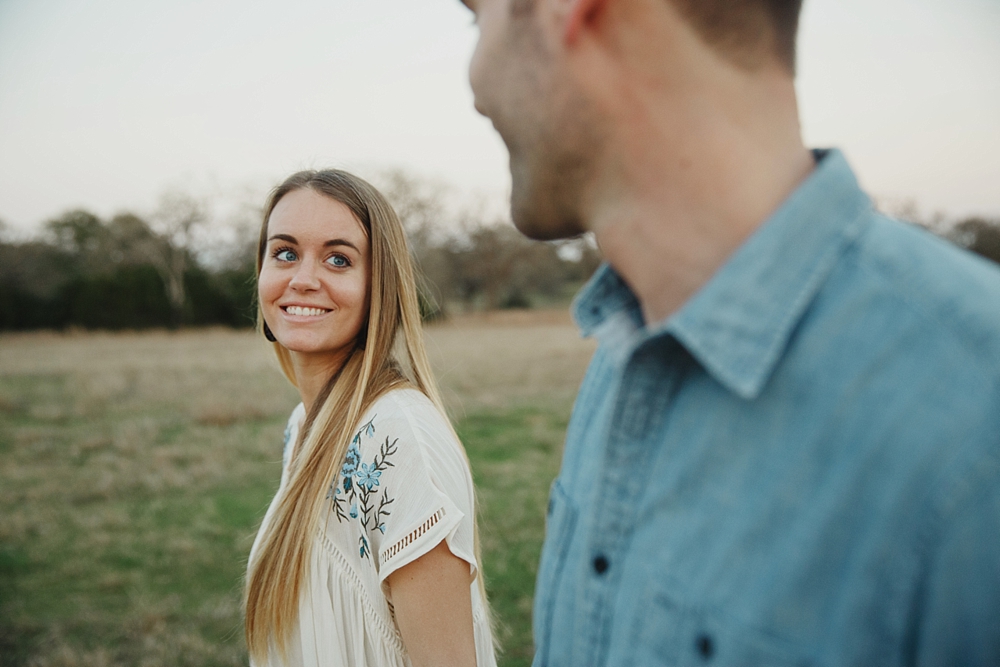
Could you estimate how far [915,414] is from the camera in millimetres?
808

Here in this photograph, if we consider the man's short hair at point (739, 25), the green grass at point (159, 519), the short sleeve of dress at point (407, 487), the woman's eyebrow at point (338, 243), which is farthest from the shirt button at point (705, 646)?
the green grass at point (159, 519)

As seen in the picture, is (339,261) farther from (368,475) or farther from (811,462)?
(811,462)

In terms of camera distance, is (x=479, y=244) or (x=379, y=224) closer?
(x=379, y=224)

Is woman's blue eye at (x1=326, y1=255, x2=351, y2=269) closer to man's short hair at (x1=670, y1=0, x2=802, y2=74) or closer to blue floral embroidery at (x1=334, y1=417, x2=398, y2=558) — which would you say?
blue floral embroidery at (x1=334, y1=417, x2=398, y2=558)

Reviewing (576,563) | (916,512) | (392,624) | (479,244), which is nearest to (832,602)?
(916,512)

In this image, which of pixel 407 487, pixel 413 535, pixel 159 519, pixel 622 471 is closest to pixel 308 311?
pixel 407 487

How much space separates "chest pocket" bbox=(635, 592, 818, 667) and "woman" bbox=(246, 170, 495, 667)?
3.21 ft

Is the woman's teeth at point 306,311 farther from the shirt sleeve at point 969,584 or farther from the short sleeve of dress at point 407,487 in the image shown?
the shirt sleeve at point 969,584

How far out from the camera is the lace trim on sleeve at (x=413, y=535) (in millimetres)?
1901

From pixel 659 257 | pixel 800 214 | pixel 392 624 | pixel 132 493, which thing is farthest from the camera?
pixel 132 493

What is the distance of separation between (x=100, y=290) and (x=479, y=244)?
25.2 m

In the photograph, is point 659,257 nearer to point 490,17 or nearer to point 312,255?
point 490,17

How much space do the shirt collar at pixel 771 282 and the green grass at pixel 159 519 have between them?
3.63 meters

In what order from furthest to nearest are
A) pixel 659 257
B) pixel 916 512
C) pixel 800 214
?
pixel 659 257
pixel 800 214
pixel 916 512
